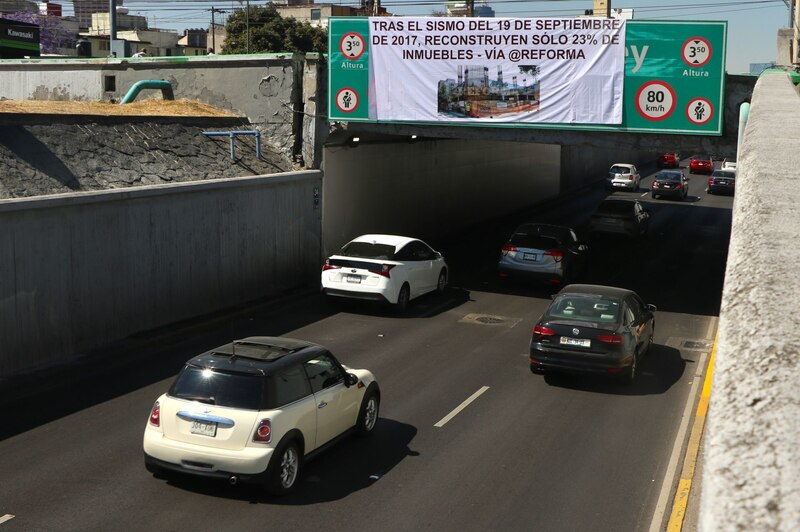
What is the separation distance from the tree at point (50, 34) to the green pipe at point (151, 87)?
325 ft

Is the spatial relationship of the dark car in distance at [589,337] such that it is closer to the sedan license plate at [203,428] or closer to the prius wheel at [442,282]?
the sedan license plate at [203,428]

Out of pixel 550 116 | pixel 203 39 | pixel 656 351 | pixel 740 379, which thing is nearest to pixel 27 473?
pixel 740 379

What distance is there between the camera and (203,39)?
156 meters

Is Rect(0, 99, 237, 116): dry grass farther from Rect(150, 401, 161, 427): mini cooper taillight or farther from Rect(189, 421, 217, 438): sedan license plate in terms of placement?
Rect(189, 421, 217, 438): sedan license plate

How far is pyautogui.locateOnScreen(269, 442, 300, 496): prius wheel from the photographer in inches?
396

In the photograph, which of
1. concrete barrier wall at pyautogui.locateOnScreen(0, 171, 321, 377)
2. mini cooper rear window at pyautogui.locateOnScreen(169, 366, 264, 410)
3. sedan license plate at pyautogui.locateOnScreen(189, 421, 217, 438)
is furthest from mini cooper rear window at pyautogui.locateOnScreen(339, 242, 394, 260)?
sedan license plate at pyautogui.locateOnScreen(189, 421, 217, 438)

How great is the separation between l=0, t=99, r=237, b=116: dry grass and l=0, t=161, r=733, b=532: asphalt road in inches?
292

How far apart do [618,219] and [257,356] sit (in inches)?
997

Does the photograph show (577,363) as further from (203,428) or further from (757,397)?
(757,397)

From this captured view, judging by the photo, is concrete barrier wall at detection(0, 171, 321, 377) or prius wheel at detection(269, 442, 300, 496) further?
concrete barrier wall at detection(0, 171, 321, 377)

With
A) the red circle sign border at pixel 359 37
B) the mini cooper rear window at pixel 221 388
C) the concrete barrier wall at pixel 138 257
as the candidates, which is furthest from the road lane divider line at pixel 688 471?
the red circle sign border at pixel 359 37

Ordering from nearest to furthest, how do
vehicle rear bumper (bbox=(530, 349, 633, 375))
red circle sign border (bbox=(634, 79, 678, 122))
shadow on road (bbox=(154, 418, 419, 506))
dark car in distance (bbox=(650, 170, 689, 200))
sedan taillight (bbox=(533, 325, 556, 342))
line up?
shadow on road (bbox=(154, 418, 419, 506))
vehicle rear bumper (bbox=(530, 349, 633, 375))
sedan taillight (bbox=(533, 325, 556, 342))
red circle sign border (bbox=(634, 79, 678, 122))
dark car in distance (bbox=(650, 170, 689, 200))

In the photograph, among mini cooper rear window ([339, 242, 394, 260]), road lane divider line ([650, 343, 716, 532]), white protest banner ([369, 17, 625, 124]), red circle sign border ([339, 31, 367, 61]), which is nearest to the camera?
road lane divider line ([650, 343, 716, 532])

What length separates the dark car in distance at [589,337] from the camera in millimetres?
15219
